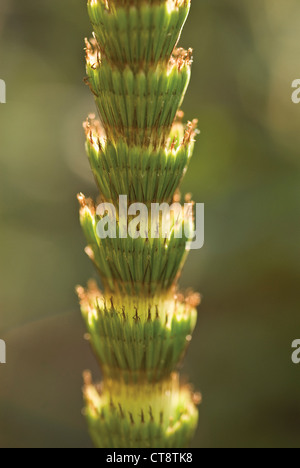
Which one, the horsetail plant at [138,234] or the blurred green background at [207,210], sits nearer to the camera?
the horsetail plant at [138,234]

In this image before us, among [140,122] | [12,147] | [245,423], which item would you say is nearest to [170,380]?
[140,122]

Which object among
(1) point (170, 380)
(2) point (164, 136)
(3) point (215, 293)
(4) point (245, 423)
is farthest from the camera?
(3) point (215, 293)

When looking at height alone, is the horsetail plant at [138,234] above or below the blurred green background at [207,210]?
below

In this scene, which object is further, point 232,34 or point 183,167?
point 232,34

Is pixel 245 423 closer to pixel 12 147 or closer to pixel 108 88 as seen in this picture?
pixel 12 147

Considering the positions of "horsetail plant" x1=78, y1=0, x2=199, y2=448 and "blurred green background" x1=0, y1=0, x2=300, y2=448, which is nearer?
"horsetail plant" x1=78, y1=0, x2=199, y2=448

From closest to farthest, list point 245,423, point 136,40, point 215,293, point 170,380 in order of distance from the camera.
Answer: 1. point 136,40
2. point 170,380
3. point 245,423
4. point 215,293
